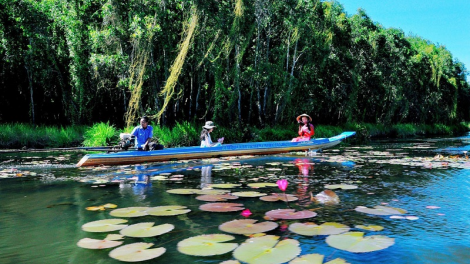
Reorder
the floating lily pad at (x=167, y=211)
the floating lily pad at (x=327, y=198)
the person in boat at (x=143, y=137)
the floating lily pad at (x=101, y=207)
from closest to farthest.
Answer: the floating lily pad at (x=167, y=211)
the floating lily pad at (x=101, y=207)
the floating lily pad at (x=327, y=198)
the person in boat at (x=143, y=137)

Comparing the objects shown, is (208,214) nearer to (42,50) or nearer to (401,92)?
(42,50)

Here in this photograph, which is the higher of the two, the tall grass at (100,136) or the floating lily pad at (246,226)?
the tall grass at (100,136)

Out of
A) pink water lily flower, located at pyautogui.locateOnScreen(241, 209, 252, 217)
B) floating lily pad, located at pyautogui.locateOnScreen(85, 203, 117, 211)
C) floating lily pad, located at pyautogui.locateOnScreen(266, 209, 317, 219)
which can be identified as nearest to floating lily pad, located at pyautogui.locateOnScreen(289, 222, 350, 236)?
floating lily pad, located at pyautogui.locateOnScreen(266, 209, 317, 219)

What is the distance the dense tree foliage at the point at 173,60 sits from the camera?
11859 mm

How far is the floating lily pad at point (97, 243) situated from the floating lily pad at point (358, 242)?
1617mm

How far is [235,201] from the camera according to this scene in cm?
412

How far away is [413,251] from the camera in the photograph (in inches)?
104

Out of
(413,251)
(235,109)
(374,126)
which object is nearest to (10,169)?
(413,251)

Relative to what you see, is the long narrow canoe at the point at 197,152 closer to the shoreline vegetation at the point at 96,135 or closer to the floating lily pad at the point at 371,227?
the shoreline vegetation at the point at 96,135

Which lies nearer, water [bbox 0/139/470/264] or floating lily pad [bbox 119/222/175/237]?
water [bbox 0/139/470/264]

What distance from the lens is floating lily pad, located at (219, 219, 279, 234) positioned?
2.87m

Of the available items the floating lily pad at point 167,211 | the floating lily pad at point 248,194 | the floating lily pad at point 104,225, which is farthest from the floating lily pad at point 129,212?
the floating lily pad at point 248,194

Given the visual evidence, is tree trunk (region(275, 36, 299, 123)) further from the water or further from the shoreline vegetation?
the water

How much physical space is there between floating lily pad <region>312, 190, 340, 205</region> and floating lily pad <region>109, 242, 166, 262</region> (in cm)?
224
